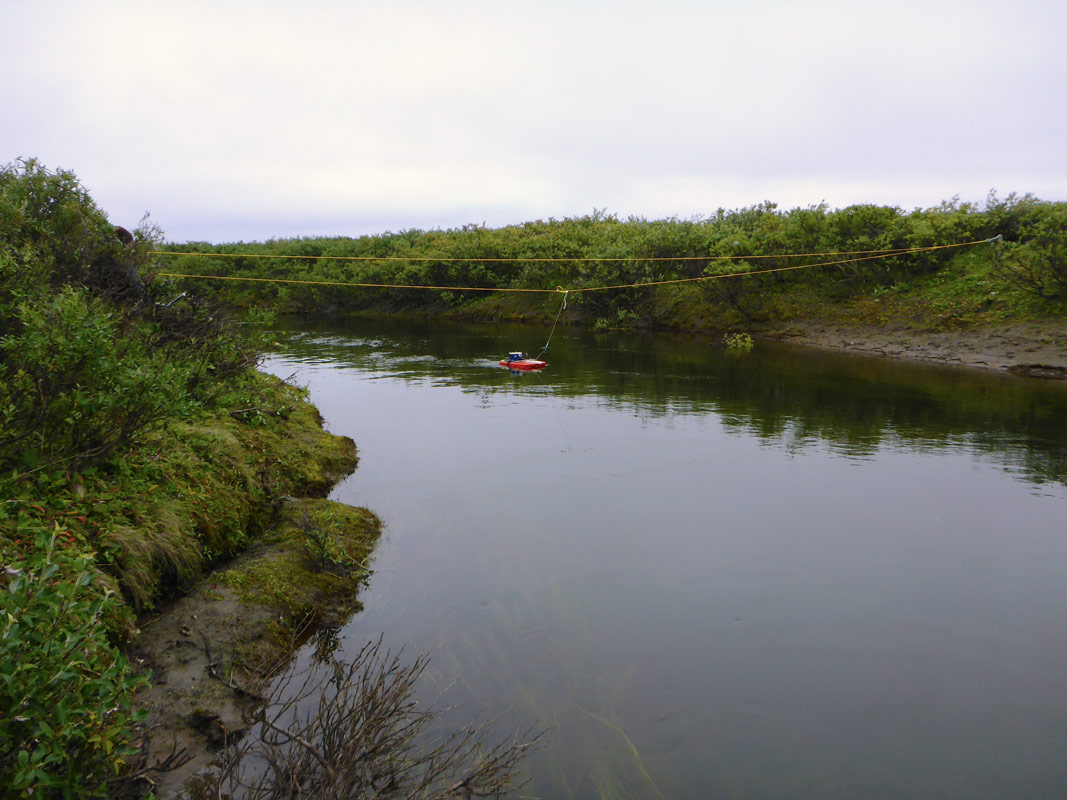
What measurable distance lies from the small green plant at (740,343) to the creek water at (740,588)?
16.0 meters

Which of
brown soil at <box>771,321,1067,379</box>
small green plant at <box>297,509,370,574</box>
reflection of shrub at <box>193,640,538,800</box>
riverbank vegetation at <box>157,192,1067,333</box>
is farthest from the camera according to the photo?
riverbank vegetation at <box>157,192,1067,333</box>

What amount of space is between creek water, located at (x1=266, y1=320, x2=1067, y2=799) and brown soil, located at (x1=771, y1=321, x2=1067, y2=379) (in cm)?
819

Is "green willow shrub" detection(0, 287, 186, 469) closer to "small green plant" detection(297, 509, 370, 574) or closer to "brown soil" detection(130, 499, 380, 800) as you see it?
"brown soil" detection(130, 499, 380, 800)

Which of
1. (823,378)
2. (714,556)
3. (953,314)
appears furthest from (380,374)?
(953,314)

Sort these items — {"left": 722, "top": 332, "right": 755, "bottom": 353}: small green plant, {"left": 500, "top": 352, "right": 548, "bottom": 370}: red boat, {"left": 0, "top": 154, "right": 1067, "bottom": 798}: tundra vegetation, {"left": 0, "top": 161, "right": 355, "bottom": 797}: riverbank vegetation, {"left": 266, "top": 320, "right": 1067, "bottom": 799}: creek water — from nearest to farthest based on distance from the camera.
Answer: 1. {"left": 0, "top": 161, "right": 355, "bottom": 797}: riverbank vegetation
2. {"left": 0, "top": 154, "right": 1067, "bottom": 798}: tundra vegetation
3. {"left": 266, "top": 320, "right": 1067, "bottom": 799}: creek water
4. {"left": 500, "top": 352, "right": 548, "bottom": 370}: red boat
5. {"left": 722, "top": 332, "right": 755, "bottom": 353}: small green plant

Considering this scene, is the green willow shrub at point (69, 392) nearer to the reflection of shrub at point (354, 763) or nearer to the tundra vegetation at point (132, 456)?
the tundra vegetation at point (132, 456)

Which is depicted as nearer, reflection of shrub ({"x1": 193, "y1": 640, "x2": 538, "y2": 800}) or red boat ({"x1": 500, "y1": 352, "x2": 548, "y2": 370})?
reflection of shrub ({"x1": 193, "y1": 640, "x2": 538, "y2": 800})

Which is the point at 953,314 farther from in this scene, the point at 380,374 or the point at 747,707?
the point at 747,707

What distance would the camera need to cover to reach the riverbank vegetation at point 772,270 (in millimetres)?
37469

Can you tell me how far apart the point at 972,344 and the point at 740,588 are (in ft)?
104

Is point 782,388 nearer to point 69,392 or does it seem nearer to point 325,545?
point 325,545

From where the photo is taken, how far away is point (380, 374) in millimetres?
35375

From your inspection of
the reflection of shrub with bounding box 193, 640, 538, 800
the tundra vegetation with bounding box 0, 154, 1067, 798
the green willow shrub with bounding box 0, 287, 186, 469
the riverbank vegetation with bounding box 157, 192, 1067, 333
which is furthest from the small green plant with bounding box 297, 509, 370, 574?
the riverbank vegetation with bounding box 157, 192, 1067, 333

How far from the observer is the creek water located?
8.29 m
